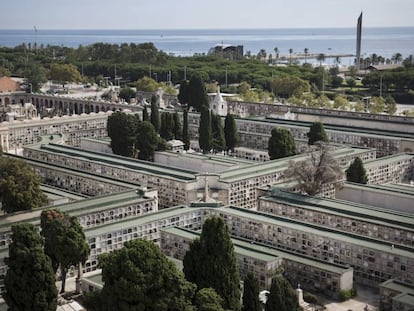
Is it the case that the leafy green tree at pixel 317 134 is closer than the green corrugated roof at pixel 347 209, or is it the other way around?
the green corrugated roof at pixel 347 209

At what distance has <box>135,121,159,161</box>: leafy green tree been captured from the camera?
31.5 m

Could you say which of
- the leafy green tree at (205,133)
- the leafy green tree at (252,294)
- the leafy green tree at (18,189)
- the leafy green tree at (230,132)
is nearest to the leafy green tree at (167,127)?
the leafy green tree at (205,133)

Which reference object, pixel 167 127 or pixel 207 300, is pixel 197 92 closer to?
pixel 167 127

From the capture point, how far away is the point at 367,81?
59281mm

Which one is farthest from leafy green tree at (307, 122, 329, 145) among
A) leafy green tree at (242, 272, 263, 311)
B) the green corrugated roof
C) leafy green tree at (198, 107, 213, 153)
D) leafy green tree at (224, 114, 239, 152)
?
leafy green tree at (242, 272, 263, 311)

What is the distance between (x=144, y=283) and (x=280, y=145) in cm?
1728

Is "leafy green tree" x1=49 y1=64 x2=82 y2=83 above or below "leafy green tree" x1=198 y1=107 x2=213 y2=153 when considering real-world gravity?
above

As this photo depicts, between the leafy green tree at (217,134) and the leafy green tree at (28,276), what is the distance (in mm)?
19887

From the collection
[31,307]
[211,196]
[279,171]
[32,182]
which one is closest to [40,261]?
[31,307]

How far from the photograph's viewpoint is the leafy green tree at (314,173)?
23516mm

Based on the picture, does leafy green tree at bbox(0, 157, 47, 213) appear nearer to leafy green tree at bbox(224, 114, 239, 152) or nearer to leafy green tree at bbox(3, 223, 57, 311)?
leafy green tree at bbox(3, 223, 57, 311)

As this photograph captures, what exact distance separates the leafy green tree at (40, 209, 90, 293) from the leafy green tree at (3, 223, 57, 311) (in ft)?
5.96

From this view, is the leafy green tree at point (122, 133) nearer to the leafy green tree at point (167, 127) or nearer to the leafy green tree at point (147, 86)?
the leafy green tree at point (167, 127)

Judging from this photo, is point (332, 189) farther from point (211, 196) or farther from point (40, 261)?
point (40, 261)
